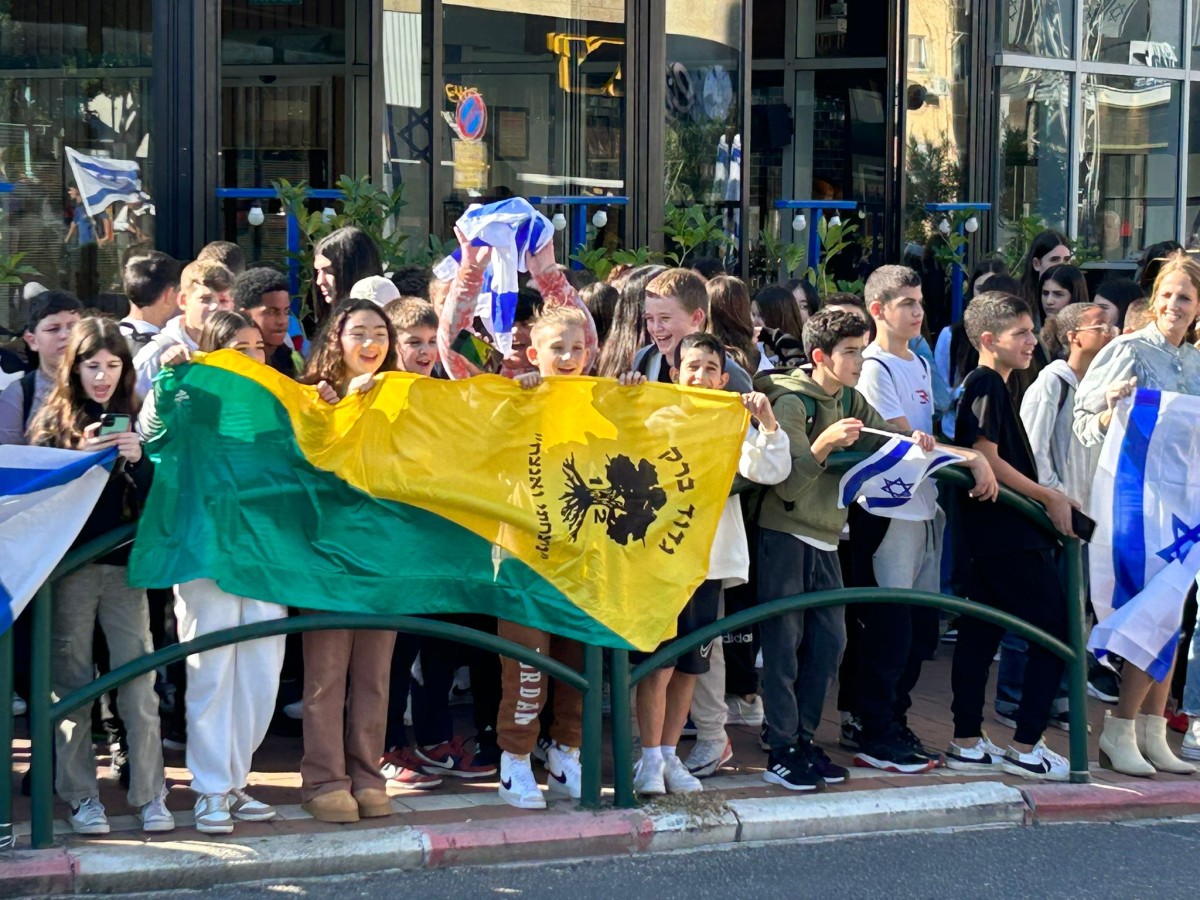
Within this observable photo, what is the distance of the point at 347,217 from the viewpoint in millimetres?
9695

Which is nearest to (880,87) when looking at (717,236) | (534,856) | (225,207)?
(717,236)

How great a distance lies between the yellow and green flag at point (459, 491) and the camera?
558 centimetres

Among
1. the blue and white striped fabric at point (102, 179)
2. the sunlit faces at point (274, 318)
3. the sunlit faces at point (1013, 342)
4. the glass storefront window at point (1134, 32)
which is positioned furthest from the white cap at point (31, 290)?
the glass storefront window at point (1134, 32)

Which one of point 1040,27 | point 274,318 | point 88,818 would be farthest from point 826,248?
point 88,818

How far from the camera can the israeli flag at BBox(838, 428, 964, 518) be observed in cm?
614

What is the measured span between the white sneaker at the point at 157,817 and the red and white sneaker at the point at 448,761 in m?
1.07

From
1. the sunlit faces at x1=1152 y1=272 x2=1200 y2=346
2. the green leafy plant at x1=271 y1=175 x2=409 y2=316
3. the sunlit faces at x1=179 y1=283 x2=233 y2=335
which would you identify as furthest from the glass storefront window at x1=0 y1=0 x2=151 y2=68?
the sunlit faces at x1=1152 y1=272 x2=1200 y2=346

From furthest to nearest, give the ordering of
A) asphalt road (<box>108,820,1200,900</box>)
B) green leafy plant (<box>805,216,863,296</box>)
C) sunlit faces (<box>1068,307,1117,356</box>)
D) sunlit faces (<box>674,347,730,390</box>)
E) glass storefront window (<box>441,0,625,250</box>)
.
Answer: green leafy plant (<box>805,216,863,296</box>) → glass storefront window (<box>441,0,625,250</box>) → sunlit faces (<box>1068,307,1117,356</box>) → sunlit faces (<box>674,347,730,390</box>) → asphalt road (<box>108,820,1200,900</box>)

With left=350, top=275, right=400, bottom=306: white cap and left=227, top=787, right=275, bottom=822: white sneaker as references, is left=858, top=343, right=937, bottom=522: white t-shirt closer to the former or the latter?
left=350, top=275, right=400, bottom=306: white cap

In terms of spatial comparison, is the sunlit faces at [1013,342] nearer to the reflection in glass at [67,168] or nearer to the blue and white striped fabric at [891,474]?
the blue and white striped fabric at [891,474]

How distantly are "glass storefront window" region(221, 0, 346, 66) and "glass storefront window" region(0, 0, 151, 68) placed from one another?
930 millimetres

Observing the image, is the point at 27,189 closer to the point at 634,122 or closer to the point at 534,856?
the point at 634,122

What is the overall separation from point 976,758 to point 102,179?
582 cm

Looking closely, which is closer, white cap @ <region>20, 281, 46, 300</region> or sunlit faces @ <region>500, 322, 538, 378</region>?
sunlit faces @ <region>500, 322, 538, 378</region>
